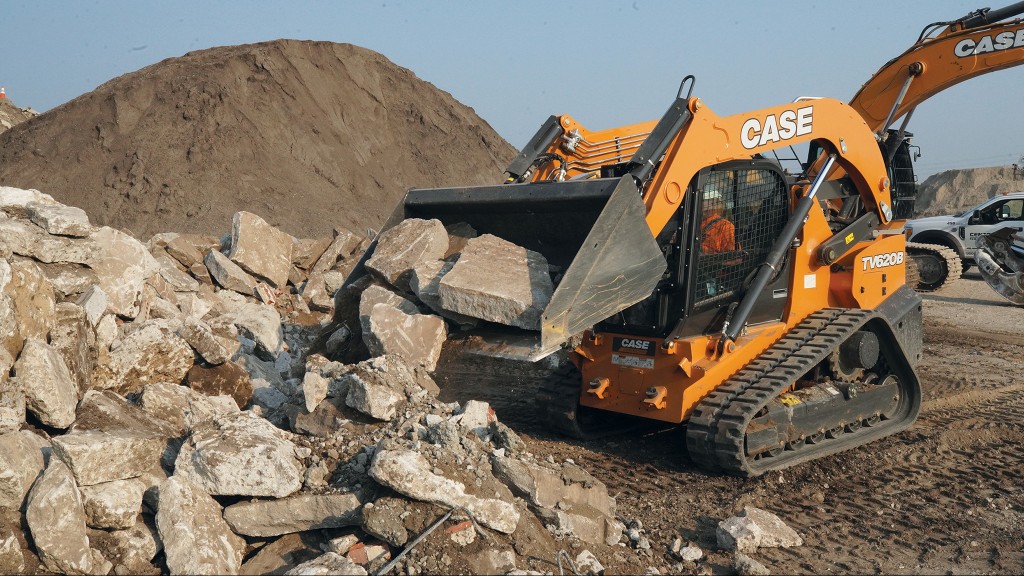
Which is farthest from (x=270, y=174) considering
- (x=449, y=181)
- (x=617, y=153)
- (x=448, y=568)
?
(x=448, y=568)

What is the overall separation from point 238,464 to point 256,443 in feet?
0.54

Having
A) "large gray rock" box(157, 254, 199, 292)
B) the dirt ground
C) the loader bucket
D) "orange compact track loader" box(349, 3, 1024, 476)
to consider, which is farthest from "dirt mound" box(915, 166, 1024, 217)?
the loader bucket

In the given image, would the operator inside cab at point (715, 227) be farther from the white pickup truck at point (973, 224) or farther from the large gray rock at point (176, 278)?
the white pickup truck at point (973, 224)

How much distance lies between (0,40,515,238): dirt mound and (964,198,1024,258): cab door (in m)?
Result: 13.8

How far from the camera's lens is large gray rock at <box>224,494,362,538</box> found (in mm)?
4145

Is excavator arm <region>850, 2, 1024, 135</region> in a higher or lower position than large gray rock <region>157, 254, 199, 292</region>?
higher

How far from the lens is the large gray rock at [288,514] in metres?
4.14

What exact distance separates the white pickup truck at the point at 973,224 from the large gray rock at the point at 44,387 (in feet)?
47.1

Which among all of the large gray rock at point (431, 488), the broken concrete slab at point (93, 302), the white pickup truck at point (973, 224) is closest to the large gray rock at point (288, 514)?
the large gray rock at point (431, 488)

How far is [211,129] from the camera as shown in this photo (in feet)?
74.8

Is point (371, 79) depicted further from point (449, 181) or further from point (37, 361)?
point (37, 361)

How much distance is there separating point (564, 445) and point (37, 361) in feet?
10.9

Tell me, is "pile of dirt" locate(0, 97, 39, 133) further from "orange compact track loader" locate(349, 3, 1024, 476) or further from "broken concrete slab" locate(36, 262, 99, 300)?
"orange compact track loader" locate(349, 3, 1024, 476)

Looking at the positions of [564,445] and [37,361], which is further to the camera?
[564,445]
